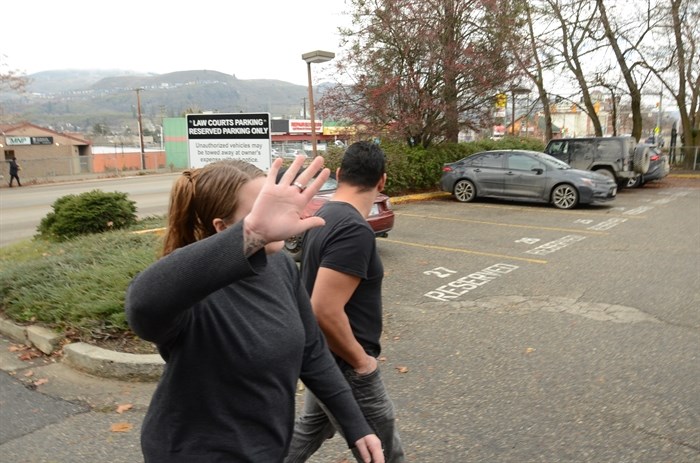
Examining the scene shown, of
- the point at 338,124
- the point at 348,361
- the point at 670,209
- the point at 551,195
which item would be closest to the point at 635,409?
the point at 348,361

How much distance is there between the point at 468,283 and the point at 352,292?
5.09m

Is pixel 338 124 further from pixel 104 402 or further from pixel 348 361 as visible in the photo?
pixel 348 361

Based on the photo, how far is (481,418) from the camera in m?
3.64

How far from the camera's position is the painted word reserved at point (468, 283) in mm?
6602

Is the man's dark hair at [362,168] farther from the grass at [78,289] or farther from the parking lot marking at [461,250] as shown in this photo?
the parking lot marking at [461,250]

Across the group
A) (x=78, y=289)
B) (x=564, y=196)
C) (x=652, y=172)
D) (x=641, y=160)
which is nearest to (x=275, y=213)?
(x=78, y=289)

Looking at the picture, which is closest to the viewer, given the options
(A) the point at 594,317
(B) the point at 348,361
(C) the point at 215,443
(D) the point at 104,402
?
(C) the point at 215,443

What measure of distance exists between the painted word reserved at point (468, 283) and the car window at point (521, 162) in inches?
276

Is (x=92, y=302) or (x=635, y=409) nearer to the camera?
(x=635, y=409)

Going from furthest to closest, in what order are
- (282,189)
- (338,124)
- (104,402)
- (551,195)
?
(338,124)
(551,195)
(104,402)
(282,189)

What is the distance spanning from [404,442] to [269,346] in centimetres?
216

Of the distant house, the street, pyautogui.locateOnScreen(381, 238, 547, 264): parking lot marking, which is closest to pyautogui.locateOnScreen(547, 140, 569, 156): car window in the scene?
the street

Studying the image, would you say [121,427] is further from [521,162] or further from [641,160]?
[641,160]

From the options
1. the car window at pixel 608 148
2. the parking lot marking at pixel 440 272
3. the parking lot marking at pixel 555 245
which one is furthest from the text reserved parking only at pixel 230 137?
the car window at pixel 608 148
